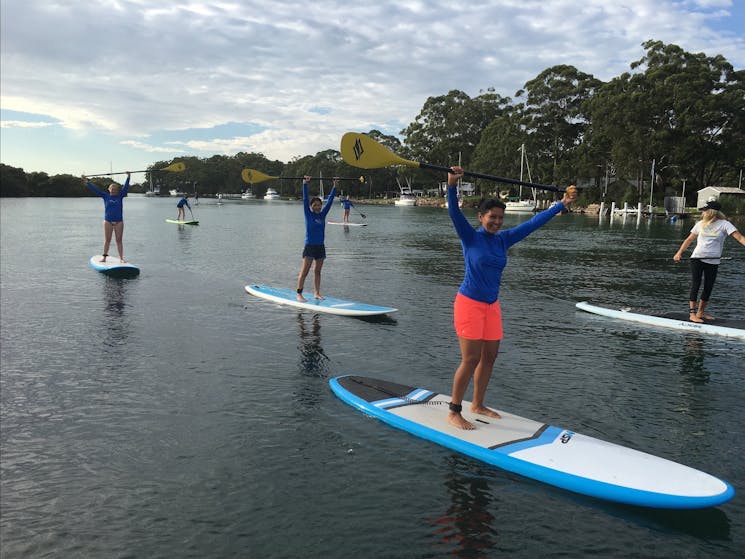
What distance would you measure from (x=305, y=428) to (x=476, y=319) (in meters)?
2.33

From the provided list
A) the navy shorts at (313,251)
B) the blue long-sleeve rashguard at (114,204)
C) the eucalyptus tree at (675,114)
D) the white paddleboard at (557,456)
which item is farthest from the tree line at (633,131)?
the white paddleboard at (557,456)

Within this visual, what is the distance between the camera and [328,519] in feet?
15.9

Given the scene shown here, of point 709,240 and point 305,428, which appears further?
point 709,240

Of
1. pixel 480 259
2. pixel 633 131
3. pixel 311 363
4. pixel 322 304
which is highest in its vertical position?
pixel 633 131

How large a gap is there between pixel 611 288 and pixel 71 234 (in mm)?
31702

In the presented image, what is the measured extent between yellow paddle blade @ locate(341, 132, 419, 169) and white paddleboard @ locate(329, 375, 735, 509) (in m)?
3.64

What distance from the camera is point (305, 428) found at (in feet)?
21.8

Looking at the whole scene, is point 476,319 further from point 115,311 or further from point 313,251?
point 115,311

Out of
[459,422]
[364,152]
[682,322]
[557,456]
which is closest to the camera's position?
[557,456]

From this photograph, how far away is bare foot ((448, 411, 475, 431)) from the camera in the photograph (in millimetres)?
6281

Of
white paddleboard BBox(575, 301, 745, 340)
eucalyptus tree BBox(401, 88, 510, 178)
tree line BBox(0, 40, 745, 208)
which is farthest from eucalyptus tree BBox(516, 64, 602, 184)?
white paddleboard BBox(575, 301, 745, 340)

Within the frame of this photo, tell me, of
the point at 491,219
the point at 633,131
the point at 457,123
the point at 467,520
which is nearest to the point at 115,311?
the point at 491,219

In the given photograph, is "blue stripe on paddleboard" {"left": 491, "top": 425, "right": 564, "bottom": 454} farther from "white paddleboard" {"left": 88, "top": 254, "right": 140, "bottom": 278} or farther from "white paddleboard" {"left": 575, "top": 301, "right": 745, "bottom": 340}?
"white paddleboard" {"left": 88, "top": 254, "right": 140, "bottom": 278}

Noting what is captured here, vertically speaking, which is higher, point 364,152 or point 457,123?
point 457,123
